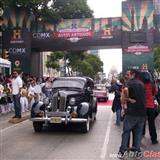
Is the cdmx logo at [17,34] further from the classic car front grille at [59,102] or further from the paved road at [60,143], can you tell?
the classic car front grille at [59,102]

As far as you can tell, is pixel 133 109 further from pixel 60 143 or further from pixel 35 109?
pixel 35 109

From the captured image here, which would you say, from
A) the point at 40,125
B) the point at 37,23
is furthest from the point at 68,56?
Answer: the point at 40,125

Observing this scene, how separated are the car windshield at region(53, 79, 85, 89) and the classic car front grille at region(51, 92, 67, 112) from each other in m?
1.67

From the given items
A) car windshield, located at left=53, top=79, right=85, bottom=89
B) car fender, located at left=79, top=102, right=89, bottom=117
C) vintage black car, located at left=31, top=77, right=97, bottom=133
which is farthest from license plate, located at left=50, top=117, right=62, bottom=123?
car windshield, located at left=53, top=79, right=85, bottom=89

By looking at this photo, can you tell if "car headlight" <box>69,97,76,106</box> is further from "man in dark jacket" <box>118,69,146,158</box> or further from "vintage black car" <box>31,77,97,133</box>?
"man in dark jacket" <box>118,69,146,158</box>

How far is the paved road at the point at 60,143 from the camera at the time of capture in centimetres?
958

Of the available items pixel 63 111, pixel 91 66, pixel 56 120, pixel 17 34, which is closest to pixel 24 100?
pixel 63 111

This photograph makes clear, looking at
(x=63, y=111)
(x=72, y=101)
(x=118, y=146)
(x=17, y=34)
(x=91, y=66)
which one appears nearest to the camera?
(x=118, y=146)

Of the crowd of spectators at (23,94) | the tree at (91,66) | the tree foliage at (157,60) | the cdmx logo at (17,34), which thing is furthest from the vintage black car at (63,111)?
the tree at (91,66)

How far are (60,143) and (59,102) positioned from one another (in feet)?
7.67

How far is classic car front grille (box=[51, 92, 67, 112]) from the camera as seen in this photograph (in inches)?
528

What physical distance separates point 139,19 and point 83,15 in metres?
16.1

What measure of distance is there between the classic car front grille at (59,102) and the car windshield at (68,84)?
1.67 m

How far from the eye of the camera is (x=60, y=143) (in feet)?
37.3
